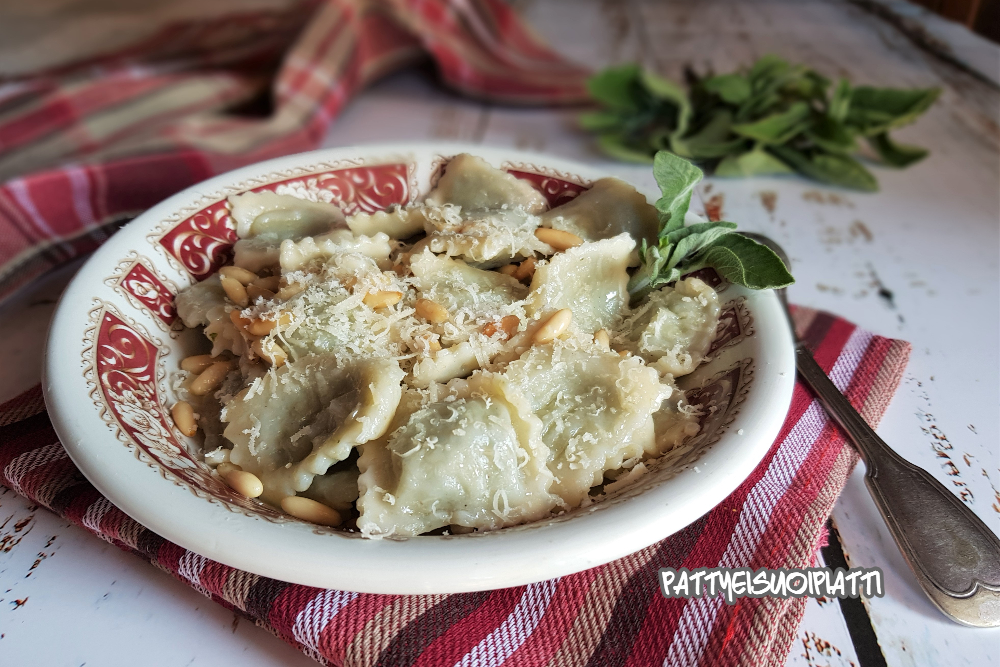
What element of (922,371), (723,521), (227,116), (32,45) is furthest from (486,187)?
(32,45)

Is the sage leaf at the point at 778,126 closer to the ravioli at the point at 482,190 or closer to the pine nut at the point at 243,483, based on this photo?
the ravioli at the point at 482,190

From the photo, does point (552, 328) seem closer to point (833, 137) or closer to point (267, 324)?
point (267, 324)

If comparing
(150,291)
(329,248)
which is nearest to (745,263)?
(329,248)

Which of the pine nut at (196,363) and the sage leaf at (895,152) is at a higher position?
the sage leaf at (895,152)

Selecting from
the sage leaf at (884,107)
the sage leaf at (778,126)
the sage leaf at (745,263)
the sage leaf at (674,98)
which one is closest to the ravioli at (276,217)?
the sage leaf at (745,263)

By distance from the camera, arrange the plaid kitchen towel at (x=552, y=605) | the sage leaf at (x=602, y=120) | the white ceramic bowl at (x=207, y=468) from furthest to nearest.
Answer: the sage leaf at (x=602, y=120)
the plaid kitchen towel at (x=552, y=605)
the white ceramic bowl at (x=207, y=468)
